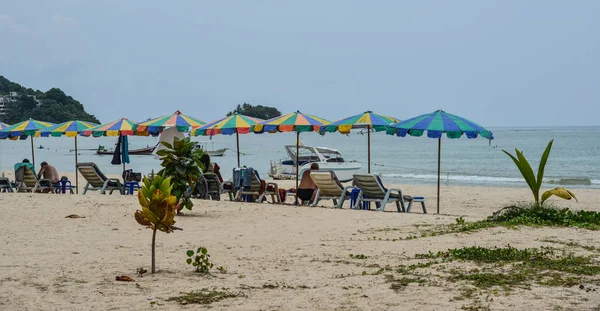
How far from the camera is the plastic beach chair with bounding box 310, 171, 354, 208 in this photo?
12602mm

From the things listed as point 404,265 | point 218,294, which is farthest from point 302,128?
point 218,294

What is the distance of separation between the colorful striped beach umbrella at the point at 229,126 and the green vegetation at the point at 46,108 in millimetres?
78214

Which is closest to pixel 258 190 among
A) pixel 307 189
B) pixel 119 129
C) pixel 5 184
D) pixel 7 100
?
pixel 307 189

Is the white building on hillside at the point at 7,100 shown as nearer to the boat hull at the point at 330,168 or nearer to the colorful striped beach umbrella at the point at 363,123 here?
the boat hull at the point at 330,168

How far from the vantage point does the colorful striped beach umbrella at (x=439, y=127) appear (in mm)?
11883

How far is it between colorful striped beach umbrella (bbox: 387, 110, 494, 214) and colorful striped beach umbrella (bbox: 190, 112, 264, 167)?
3164 millimetres

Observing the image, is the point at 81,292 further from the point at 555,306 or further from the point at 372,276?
the point at 555,306

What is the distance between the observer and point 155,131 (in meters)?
15.5

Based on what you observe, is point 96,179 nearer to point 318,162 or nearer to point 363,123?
point 363,123

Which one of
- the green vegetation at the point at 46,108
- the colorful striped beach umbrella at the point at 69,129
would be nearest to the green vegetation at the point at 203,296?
the colorful striped beach umbrella at the point at 69,129

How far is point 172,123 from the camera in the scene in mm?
15023

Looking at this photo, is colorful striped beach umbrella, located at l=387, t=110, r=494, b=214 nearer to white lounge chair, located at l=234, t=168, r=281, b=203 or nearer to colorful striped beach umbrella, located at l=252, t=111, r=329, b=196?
colorful striped beach umbrella, located at l=252, t=111, r=329, b=196

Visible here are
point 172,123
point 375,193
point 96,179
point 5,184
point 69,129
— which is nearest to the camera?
point 375,193

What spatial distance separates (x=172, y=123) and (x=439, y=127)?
18.8 ft
